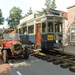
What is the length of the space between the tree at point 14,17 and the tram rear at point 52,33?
187ft

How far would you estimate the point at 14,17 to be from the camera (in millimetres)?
72125

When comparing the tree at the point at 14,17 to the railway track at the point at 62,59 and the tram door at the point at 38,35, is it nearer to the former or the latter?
the tram door at the point at 38,35

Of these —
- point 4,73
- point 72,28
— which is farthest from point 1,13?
point 4,73

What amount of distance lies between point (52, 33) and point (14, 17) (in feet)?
196

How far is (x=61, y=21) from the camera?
1473 centimetres

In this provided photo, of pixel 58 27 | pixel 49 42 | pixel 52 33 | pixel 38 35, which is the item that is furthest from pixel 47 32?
pixel 38 35

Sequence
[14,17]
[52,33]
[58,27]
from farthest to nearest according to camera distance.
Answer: [14,17]
[58,27]
[52,33]

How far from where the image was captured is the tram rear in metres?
13.7

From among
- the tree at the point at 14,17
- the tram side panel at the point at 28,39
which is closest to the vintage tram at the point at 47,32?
the tram side panel at the point at 28,39

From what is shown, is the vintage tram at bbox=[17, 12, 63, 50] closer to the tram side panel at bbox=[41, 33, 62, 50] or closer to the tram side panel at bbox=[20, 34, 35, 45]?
the tram side panel at bbox=[41, 33, 62, 50]

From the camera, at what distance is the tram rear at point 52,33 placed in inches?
540

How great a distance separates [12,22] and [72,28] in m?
48.5

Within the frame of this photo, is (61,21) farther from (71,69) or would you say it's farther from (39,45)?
(71,69)

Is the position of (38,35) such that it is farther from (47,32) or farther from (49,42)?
(49,42)
